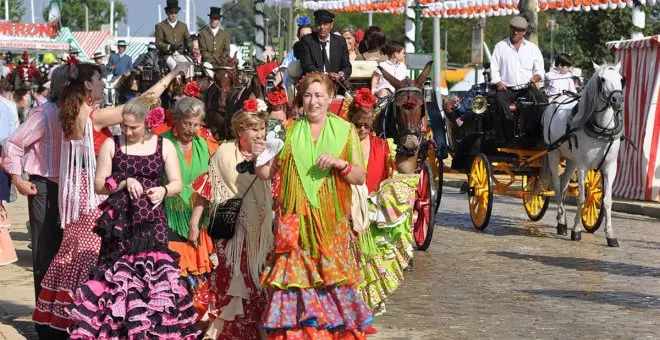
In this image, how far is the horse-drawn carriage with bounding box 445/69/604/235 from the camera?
1664cm

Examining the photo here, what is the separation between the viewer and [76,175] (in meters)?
8.97

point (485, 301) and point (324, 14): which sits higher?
point (324, 14)

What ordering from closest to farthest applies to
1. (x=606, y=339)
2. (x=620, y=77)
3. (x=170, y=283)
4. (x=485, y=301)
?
(x=170, y=283)
(x=606, y=339)
(x=485, y=301)
(x=620, y=77)

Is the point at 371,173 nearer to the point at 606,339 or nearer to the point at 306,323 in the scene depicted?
the point at 606,339

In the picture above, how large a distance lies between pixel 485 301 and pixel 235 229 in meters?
3.41

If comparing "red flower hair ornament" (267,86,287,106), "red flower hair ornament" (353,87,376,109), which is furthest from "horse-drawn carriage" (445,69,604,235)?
"red flower hair ornament" (267,86,287,106)

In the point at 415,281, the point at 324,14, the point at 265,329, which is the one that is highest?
the point at 324,14

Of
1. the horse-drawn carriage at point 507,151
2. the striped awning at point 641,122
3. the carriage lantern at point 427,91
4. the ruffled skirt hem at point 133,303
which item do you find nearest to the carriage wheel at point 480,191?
the horse-drawn carriage at point 507,151

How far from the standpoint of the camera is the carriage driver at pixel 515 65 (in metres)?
17.1

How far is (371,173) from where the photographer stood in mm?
10383

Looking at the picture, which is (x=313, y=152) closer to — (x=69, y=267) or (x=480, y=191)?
(x=69, y=267)

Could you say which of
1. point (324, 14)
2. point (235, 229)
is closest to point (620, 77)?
point (324, 14)

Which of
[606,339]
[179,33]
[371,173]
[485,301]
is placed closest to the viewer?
[606,339]

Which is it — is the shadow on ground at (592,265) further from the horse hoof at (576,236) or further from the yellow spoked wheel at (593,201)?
the yellow spoked wheel at (593,201)
